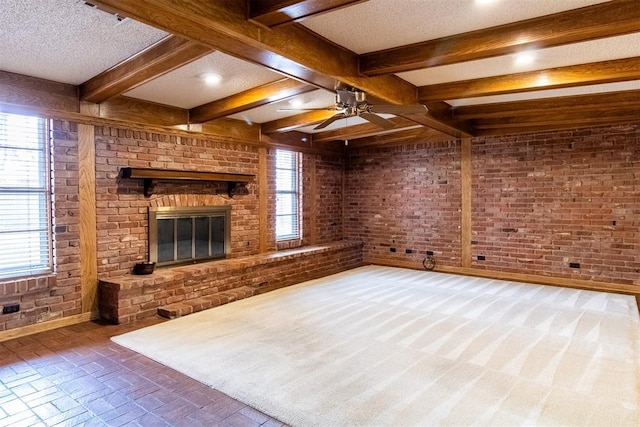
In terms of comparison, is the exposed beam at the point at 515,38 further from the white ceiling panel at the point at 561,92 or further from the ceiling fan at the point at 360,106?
the white ceiling panel at the point at 561,92

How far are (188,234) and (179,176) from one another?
0.85 m

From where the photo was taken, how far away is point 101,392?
8.96 ft

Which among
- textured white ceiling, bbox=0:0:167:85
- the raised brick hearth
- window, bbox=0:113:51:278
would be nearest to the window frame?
the raised brick hearth

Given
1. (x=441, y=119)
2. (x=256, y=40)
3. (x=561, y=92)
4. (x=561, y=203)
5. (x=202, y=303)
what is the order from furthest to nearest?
(x=561, y=203) → (x=441, y=119) → (x=202, y=303) → (x=561, y=92) → (x=256, y=40)

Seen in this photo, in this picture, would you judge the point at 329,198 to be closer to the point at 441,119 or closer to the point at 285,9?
the point at 441,119

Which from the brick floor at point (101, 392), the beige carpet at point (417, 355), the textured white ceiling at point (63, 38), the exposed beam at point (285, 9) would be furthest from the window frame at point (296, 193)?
the exposed beam at point (285, 9)

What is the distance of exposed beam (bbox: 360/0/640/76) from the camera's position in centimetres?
247

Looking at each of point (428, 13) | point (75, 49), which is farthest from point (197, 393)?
point (428, 13)

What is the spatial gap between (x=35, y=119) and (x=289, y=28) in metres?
3.03

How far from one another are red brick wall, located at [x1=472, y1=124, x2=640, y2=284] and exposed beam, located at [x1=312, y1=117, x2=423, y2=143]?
1655 mm

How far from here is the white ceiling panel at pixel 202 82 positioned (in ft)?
11.3

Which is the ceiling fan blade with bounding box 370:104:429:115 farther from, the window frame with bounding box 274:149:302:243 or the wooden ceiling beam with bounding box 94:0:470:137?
the window frame with bounding box 274:149:302:243

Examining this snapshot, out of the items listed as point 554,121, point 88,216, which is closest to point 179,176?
point 88,216

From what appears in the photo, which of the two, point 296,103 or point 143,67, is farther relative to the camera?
point 296,103
